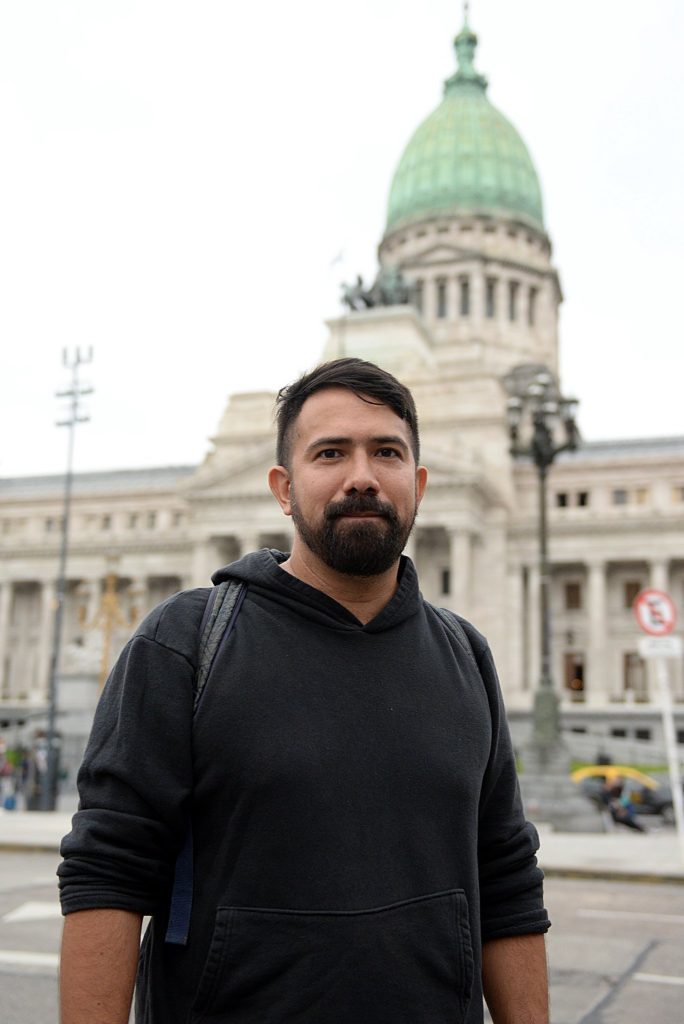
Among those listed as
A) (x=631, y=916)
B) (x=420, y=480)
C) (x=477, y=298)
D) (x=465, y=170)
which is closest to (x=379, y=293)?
(x=477, y=298)

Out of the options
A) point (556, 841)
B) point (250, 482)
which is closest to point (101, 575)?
point (250, 482)

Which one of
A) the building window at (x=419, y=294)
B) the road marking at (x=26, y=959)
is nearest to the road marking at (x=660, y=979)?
the road marking at (x=26, y=959)

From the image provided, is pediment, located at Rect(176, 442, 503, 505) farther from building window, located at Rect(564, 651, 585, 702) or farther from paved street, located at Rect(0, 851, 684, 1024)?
paved street, located at Rect(0, 851, 684, 1024)

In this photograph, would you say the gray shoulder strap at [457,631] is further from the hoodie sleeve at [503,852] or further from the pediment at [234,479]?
the pediment at [234,479]

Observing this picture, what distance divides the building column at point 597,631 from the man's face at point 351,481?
6122 cm

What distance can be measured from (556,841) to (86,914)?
64.4ft

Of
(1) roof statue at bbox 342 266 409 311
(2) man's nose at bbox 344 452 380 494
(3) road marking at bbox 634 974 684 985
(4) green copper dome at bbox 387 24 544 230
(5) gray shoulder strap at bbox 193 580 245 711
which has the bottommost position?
(3) road marking at bbox 634 974 684 985

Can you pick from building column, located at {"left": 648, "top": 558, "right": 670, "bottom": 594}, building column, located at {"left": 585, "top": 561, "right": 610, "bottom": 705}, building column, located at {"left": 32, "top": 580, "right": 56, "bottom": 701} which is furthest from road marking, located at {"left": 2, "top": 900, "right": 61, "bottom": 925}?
building column, located at {"left": 32, "top": 580, "right": 56, "bottom": 701}

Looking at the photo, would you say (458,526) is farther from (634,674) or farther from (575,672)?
(634,674)

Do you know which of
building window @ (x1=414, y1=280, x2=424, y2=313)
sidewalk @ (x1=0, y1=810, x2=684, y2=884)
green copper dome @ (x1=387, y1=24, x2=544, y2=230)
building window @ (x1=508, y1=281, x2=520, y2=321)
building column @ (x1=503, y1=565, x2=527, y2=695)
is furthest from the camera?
green copper dome @ (x1=387, y1=24, x2=544, y2=230)

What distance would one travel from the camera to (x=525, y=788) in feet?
82.9

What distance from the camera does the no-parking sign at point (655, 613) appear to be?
1791cm

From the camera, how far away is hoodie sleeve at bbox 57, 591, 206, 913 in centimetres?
267

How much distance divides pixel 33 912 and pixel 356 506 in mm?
10162
